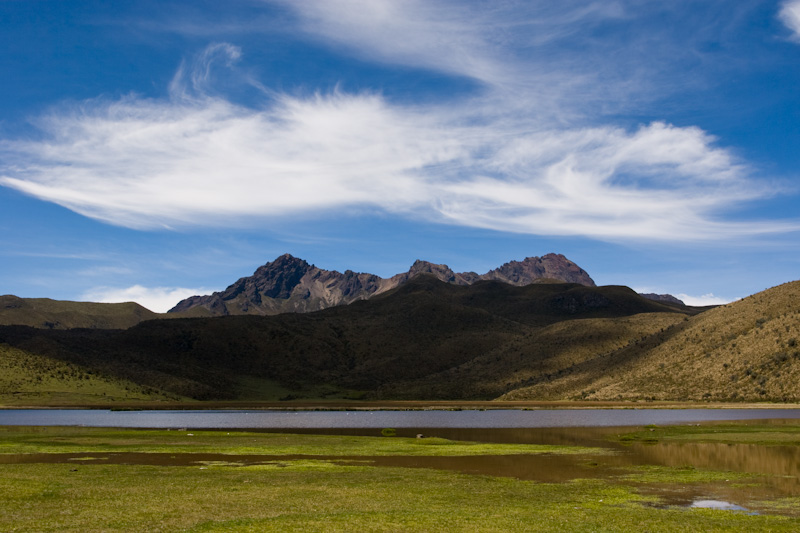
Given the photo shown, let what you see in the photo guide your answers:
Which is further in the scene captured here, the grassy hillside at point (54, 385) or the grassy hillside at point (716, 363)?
the grassy hillside at point (54, 385)

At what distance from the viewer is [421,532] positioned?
25.4 meters

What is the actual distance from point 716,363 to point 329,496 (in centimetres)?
14810

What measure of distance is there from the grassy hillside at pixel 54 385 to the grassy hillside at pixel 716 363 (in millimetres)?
109382

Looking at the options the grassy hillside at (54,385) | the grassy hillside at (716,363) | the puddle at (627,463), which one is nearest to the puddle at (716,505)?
the puddle at (627,463)

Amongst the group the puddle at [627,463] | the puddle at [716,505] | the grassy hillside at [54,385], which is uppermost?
the puddle at [716,505]

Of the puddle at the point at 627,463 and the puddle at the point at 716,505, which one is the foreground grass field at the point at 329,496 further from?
the puddle at the point at 716,505

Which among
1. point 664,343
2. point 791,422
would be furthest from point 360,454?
point 664,343

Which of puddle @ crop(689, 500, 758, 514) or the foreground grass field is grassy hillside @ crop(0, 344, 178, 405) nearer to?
the foreground grass field

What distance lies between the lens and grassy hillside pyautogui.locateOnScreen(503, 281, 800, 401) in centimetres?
14275

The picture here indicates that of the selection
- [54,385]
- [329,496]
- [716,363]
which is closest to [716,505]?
[329,496]

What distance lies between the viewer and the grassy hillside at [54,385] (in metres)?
169

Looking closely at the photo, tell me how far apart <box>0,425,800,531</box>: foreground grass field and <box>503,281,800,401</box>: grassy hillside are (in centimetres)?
9722

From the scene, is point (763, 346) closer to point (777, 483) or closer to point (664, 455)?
point (664, 455)

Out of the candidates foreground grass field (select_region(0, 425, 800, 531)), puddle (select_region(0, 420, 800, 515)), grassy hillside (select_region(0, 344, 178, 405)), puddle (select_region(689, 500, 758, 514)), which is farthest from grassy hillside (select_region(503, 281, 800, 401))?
puddle (select_region(689, 500, 758, 514))
